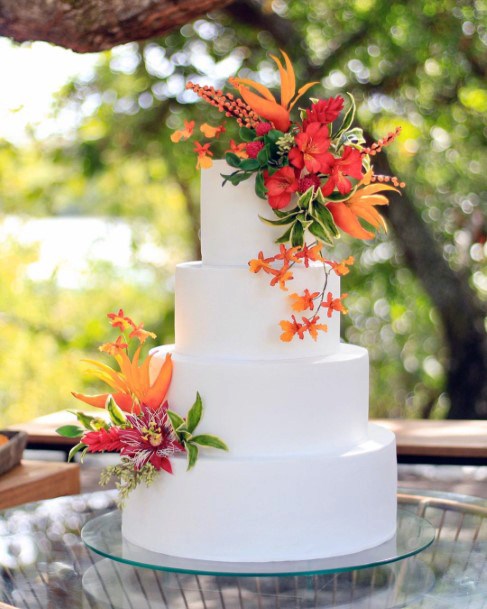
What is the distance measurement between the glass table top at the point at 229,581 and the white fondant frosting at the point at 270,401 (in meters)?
0.27

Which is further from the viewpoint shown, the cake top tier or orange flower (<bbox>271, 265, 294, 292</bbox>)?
the cake top tier

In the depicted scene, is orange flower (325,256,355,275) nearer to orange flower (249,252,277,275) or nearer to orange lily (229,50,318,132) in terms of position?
orange flower (249,252,277,275)

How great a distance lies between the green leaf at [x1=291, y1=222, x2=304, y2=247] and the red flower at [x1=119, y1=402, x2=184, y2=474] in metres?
0.45

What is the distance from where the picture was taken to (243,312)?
207 cm

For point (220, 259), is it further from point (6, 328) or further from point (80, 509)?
point (6, 328)

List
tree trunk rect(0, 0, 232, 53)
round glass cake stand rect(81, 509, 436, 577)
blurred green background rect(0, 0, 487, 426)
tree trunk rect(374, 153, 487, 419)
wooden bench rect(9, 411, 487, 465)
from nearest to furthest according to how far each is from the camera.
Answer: round glass cake stand rect(81, 509, 436, 577)
tree trunk rect(0, 0, 232, 53)
wooden bench rect(9, 411, 487, 465)
blurred green background rect(0, 0, 487, 426)
tree trunk rect(374, 153, 487, 419)

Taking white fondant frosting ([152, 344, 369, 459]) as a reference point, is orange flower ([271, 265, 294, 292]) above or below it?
above

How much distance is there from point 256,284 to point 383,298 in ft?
12.8

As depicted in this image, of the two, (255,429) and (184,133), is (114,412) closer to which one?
(255,429)

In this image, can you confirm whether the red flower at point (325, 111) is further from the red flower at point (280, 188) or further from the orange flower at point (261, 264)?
the orange flower at point (261, 264)

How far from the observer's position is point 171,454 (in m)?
2.06

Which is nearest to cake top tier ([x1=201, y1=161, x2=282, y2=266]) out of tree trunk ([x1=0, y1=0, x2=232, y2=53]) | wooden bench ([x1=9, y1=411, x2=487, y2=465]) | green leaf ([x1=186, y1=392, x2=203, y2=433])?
green leaf ([x1=186, y1=392, x2=203, y2=433])

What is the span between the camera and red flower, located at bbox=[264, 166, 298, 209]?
6.59 ft

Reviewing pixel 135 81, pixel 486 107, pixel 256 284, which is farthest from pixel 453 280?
pixel 256 284
